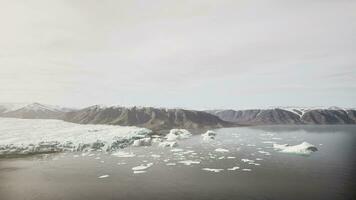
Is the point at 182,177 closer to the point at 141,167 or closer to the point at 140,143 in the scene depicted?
the point at 141,167

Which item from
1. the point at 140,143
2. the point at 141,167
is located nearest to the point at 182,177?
the point at 141,167

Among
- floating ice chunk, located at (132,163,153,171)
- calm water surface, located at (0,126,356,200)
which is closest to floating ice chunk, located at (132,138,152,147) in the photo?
calm water surface, located at (0,126,356,200)

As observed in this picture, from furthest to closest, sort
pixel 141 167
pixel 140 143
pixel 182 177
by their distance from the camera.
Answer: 1. pixel 140 143
2. pixel 141 167
3. pixel 182 177

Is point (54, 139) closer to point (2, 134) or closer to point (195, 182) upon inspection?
point (2, 134)

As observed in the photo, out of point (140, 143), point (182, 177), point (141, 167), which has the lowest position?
point (182, 177)

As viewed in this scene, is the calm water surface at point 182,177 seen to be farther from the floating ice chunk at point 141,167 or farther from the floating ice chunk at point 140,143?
the floating ice chunk at point 140,143

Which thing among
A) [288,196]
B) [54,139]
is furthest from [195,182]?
[54,139]

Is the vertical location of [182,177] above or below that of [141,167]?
below

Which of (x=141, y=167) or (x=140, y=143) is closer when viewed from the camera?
(x=141, y=167)

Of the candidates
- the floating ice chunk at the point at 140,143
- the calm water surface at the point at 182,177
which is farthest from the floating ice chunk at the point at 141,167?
the floating ice chunk at the point at 140,143

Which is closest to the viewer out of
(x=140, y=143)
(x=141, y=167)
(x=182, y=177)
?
(x=182, y=177)
